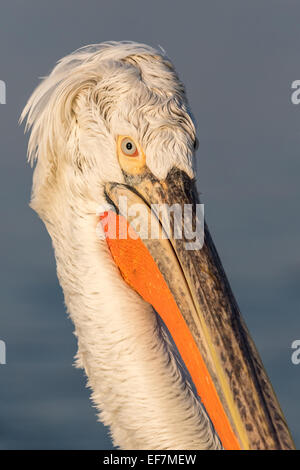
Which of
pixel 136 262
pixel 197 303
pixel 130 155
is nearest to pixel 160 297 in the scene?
pixel 136 262

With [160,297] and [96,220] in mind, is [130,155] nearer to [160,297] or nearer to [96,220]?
[96,220]

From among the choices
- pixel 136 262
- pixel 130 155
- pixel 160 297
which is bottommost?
pixel 160 297

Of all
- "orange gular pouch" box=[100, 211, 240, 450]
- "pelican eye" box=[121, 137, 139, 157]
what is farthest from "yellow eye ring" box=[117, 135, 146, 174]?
"orange gular pouch" box=[100, 211, 240, 450]

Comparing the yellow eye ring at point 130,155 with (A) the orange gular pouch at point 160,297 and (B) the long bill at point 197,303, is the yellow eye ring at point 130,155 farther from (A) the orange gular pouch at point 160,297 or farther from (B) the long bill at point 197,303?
(A) the orange gular pouch at point 160,297

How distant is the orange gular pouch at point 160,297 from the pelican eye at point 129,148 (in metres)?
0.41

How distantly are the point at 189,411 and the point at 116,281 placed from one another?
925 mm

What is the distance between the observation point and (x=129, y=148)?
5.39 metres

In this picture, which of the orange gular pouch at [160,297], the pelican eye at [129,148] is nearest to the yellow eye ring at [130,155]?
the pelican eye at [129,148]

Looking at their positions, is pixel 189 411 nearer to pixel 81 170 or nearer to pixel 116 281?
pixel 116 281

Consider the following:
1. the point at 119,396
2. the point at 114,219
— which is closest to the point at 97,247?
the point at 114,219

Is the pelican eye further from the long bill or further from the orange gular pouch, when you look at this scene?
the orange gular pouch

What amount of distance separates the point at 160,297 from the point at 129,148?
929 millimetres

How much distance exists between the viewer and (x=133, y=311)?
18.1 feet

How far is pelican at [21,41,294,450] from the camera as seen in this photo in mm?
5016
